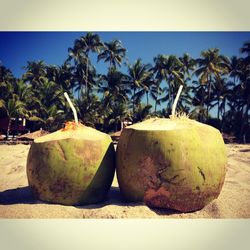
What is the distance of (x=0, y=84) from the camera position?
677 centimetres

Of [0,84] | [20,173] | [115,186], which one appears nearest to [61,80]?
[0,84]

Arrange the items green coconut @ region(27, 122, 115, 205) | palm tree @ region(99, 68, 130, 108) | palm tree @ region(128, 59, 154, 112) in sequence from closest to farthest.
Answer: green coconut @ region(27, 122, 115, 205) → palm tree @ region(99, 68, 130, 108) → palm tree @ region(128, 59, 154, 112)

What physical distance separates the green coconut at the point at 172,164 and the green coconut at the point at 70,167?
11.2 inches

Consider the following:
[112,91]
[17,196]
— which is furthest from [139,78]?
[17,196]

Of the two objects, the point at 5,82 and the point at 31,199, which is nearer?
the point at 31,199

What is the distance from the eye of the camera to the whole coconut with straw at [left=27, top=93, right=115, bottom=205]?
3.79 meters

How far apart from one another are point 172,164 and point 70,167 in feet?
3.88

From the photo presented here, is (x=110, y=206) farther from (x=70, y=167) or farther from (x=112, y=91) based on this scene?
(x=112, y=91)

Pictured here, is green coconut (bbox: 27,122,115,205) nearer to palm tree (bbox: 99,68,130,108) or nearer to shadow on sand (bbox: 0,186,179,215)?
shadow on sand (bbox: 0,186,179,215)

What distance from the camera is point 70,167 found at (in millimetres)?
3777

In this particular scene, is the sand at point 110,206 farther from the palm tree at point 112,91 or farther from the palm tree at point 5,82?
the palm tree at point 112,91

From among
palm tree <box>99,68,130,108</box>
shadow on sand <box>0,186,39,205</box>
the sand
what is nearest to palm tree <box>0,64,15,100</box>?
the sand
